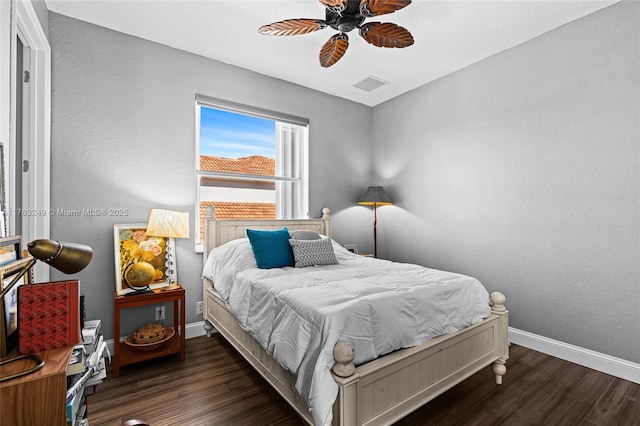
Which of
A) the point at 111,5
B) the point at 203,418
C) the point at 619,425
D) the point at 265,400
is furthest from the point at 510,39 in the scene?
the point at 203,418

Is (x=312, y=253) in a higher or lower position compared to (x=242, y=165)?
lower

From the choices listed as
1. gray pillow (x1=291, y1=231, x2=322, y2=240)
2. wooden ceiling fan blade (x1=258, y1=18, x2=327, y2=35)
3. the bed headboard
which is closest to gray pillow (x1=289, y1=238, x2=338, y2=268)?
gray pillow (x1=291, y1=231, x2=322, y2=240)

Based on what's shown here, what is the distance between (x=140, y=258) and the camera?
2.64 metres

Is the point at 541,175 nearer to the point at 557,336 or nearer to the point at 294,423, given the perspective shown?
the point at 557,336

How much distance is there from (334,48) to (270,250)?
1.69 meters

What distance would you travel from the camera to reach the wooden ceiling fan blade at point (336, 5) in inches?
73.8

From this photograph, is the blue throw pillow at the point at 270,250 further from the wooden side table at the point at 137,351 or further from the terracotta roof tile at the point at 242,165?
the terracotta roof tile at the point at 242,165

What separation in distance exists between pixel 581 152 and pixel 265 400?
310 centimetres

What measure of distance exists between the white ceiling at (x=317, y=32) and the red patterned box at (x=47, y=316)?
2.26 meters

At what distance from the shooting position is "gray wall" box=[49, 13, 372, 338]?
2.51 meters

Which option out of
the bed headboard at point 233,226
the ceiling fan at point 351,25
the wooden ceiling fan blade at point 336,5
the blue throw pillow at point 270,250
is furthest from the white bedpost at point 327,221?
the wooden ceiling fan blade at point 336,5

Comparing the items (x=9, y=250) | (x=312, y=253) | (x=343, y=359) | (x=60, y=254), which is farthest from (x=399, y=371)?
(x=9, y=250)

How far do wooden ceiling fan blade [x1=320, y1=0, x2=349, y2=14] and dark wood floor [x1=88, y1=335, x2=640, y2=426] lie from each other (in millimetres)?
2508

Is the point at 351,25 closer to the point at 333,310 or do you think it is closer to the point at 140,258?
the point at 333,310
